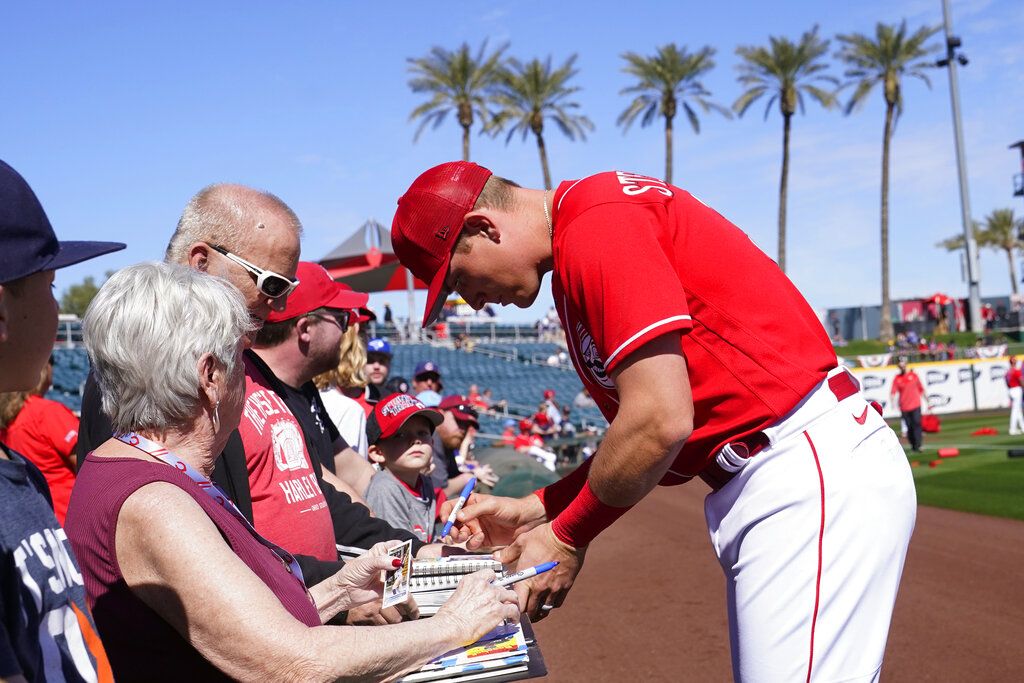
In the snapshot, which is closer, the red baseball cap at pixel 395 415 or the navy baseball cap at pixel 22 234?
the navy baseball cap at pixel 22 234

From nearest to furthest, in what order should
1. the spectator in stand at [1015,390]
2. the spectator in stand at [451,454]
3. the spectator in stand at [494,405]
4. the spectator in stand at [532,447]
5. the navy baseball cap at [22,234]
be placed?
the navy baseball cap at [22,234] < the spectator in stand at [451,454] < the spectator in stand at [532,447] < the spectator in stand at [1015,390] < the spectator in stand at [494,405]

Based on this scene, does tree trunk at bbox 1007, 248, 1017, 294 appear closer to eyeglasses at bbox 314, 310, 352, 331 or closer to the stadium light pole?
the stadium light pole

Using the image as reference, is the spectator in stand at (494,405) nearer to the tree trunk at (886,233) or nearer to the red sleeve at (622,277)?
the red sleeve at (622,277)

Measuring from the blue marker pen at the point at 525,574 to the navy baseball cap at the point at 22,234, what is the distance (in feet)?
4.40

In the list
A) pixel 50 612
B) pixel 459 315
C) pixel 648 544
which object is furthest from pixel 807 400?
pixel 459 315

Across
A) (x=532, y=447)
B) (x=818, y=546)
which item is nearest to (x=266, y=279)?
(x=818, y=546)

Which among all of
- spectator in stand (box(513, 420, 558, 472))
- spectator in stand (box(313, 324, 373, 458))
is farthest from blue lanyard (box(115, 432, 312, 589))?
spectator in stand (box(513, 420, 558, 472))

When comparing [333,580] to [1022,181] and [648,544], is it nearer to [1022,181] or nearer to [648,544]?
[648,544]

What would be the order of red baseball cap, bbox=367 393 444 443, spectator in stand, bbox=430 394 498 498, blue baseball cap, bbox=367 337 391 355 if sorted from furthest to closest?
blue baseball cap, bbox=367 337 391 355 → spectator in stand, bbox=430 394 498 498 → red baseball cap, bbox=367 393 444 443

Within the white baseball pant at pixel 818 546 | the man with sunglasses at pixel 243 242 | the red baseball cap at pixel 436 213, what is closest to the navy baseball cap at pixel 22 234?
the red baseball cap at pixel 436 213

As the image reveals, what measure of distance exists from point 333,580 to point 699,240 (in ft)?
5.23

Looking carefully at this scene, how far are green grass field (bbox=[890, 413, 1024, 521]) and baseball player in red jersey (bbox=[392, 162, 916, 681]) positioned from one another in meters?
9.08

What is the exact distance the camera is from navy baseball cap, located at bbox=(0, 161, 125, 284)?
1.42 m

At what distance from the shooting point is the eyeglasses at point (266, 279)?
10.5ft
